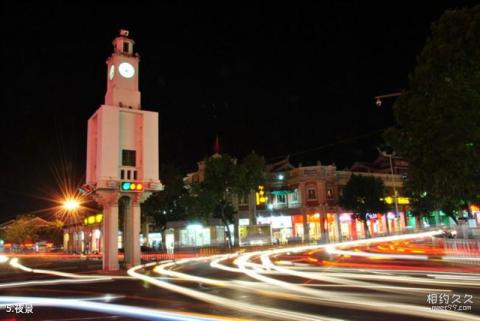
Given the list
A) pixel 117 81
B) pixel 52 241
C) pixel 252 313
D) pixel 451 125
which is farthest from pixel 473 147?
pixel 52 241

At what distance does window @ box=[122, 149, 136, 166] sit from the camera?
26078 mm

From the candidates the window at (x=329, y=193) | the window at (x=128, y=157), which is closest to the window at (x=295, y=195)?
the window at (x=329, y=193)

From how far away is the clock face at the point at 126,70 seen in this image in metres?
27.1

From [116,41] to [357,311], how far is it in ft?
78.0

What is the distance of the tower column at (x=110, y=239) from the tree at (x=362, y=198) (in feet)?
135

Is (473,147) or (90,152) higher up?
(90,152)

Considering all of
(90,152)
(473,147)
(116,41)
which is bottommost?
(473,147)

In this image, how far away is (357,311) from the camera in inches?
388

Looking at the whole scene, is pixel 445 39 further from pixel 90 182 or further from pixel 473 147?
pixel 90 182

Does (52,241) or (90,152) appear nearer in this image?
(90,152)

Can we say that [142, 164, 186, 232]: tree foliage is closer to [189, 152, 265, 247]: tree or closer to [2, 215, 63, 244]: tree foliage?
[189, 152, 265, 247]: tree

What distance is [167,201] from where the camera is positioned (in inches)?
2135

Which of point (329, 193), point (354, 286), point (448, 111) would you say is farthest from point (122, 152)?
point (329, 193)

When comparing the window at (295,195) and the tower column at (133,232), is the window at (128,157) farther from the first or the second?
the window at (295,195)
